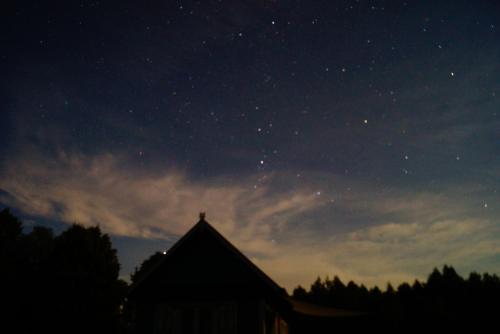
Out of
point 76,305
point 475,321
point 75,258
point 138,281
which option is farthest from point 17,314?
point 475,321

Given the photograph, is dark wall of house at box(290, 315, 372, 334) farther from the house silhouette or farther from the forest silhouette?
the house silhouette

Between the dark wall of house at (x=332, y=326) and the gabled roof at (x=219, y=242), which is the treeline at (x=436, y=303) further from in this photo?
the gabled roof at (x=219, y=242)

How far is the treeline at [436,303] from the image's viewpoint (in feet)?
108

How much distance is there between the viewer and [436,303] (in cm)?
3431

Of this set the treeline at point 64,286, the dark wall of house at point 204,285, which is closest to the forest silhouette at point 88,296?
the treeline at point 64,286

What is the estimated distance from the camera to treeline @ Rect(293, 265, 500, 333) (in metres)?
33.1

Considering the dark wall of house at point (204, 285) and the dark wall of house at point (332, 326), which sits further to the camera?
the dark wall of house at point (332, 326)

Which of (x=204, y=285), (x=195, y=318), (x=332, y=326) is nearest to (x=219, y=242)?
(x=204, y=285)

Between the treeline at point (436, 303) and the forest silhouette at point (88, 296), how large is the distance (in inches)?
3.2

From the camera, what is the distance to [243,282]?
16750 mm

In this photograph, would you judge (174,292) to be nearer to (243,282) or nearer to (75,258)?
(243,282)

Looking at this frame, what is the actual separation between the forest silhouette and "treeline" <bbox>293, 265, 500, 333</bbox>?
8 cm

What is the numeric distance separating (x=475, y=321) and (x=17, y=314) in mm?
37839

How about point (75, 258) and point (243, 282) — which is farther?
point (75, 258)
